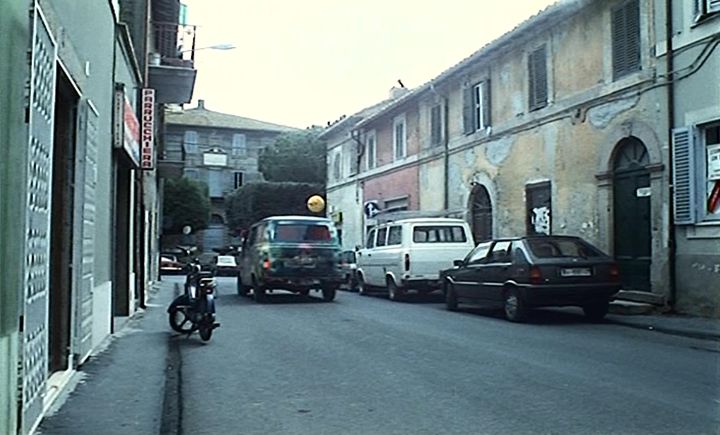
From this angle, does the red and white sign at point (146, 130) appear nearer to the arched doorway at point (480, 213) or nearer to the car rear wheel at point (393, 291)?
the car rear wheel at point (393, 291)

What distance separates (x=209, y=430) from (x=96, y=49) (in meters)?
4.97

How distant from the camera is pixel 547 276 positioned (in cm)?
1179

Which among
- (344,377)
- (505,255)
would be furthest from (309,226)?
(344,377)

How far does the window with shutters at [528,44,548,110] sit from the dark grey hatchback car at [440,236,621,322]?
5.65m

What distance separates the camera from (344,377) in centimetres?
731

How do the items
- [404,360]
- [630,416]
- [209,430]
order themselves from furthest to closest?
[404,360], [630,416], [209,430]

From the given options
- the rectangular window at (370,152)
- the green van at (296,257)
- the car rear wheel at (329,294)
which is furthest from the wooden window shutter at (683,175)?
the rectangular window at (370,152)

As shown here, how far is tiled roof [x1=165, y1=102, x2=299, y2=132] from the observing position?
200 ft

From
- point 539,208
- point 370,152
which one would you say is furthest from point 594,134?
point 370,152

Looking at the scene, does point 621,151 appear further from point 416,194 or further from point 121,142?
point 416,194

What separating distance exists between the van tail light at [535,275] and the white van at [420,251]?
16.5ft

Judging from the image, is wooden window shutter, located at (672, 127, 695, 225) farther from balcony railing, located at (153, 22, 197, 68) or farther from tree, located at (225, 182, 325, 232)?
tree, located at (225, 182, 325, 232)

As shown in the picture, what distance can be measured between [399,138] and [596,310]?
1543cm

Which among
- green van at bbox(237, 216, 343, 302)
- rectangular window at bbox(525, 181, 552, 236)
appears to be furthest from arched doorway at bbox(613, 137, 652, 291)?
green van at bbox(237, 216, 343, 302)
